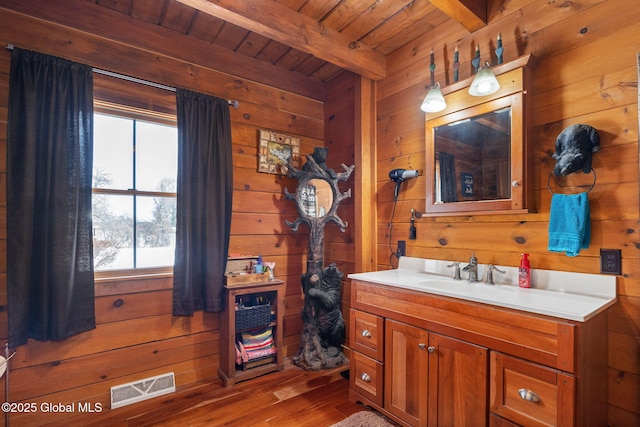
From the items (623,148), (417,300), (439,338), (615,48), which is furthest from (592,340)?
(615,48)

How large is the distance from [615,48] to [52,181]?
122 inches

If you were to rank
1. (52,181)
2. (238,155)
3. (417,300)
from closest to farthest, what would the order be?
(417,300) < (52,181) < (238,155)

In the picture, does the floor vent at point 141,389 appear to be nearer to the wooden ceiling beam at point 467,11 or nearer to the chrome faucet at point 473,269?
the chrome faucet at point 473,269

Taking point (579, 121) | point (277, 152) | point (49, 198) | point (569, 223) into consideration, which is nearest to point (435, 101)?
point (579, 121)

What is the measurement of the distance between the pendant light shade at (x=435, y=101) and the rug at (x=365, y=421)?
6.42 ft

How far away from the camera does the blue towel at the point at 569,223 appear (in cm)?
150

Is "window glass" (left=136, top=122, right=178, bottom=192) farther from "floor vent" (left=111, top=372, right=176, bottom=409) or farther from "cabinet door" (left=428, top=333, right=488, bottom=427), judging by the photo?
"cabinet door" (left=428, top=333, right=488, bottom=427)

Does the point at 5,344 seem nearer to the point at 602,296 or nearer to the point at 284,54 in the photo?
the point at 284,54

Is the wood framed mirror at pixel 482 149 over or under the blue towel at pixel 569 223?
over

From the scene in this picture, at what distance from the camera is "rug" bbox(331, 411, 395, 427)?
184 centimetres

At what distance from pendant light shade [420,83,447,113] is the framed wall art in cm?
130

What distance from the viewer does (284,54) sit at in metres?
2.73

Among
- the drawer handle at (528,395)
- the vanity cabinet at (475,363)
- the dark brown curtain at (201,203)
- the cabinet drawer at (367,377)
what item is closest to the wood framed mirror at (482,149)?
the vanity cabinet at (475,363)

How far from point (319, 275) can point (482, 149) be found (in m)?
1.54
